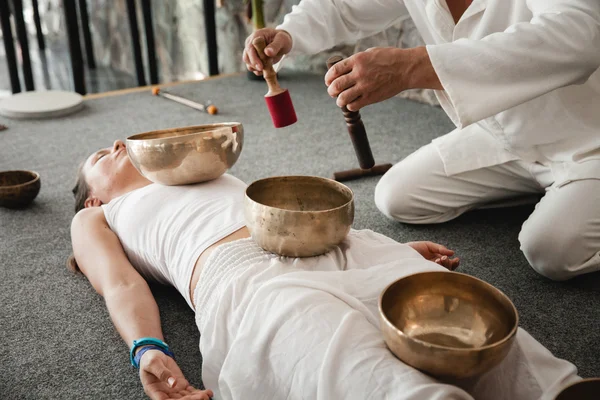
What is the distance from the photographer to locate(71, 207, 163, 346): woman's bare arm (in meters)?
1.38

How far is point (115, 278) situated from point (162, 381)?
0.38 m

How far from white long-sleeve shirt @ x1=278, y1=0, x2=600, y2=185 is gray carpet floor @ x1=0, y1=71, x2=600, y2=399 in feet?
0.97

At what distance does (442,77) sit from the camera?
1.32 metres

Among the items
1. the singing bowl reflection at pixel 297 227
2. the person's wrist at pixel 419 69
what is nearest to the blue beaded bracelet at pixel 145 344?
the singing bowl reflection at pixel 297 227

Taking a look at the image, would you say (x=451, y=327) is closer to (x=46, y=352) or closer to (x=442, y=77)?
(x=442, y=77)

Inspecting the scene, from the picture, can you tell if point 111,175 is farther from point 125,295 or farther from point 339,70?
point 339,70

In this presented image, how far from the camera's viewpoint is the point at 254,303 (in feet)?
3.70

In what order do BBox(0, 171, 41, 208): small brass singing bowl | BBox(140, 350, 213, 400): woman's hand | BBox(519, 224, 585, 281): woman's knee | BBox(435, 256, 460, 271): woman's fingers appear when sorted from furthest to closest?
1. BBox(0, 171, 41, 208): small brass singing bowl
2. BBox(519, 224, 585, 281): woman's knee
3. BBox(435, 256, 460, 271): woman's fingers
4. BBox(140, 350, 213, 400): woman's hand

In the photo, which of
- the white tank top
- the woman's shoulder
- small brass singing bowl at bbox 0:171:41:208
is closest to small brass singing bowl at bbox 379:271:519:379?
the white tank top

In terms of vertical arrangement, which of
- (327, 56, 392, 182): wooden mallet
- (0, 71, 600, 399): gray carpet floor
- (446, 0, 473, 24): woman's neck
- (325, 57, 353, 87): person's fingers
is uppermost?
(446, 0, 473, 24): woman's neck

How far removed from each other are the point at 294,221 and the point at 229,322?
0.24m

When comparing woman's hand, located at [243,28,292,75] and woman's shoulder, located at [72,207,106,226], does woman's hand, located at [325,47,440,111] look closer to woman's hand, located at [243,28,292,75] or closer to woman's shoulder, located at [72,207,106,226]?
woman's hand, located at [243,28,292,75]

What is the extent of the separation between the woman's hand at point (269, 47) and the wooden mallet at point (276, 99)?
2 cm

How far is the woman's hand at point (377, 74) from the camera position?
1.30 metres
